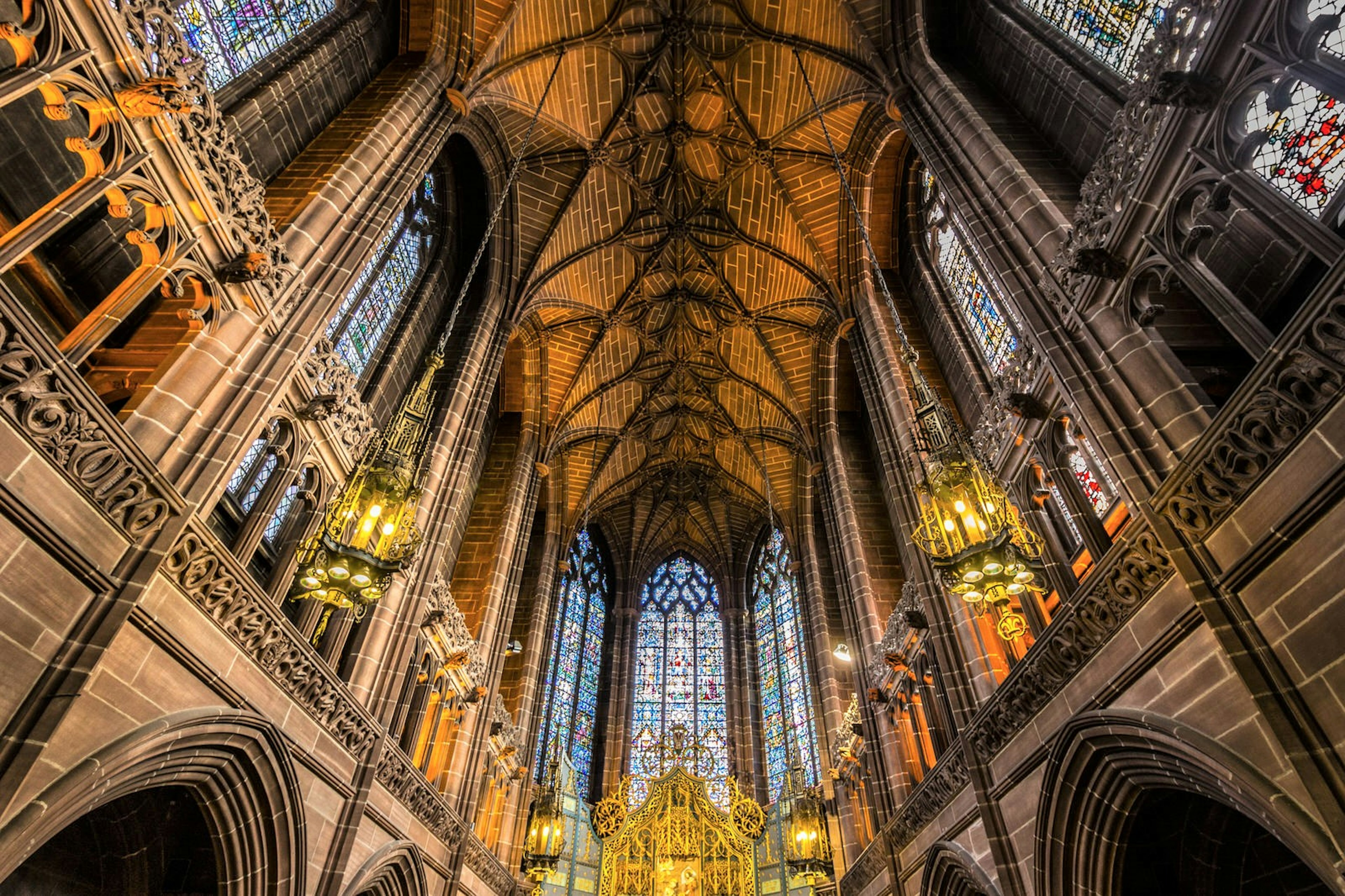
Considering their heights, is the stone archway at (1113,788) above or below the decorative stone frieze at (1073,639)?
below

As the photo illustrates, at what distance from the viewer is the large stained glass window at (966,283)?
11.2 meters

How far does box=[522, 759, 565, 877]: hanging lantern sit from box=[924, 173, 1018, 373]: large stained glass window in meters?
12.9

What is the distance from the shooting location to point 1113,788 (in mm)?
6816

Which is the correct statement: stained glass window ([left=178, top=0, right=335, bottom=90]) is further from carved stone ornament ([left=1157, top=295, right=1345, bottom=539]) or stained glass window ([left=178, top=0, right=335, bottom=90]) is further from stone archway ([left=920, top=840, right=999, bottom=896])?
stone archway ([left=920, top=840, right=999, bottom=896])

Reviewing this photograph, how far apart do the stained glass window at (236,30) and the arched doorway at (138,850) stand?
8011 millimetres

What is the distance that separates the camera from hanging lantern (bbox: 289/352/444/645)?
22.1 ft

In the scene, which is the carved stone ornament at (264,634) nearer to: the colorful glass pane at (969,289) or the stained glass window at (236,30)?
the stained glass window at (236,30)

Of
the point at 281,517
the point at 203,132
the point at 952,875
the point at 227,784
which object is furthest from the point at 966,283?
the point at 227,784

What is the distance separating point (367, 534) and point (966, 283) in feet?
35.0

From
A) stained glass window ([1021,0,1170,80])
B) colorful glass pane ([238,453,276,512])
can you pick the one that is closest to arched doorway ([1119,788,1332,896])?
stained glass window ([1021,0,1170,80])

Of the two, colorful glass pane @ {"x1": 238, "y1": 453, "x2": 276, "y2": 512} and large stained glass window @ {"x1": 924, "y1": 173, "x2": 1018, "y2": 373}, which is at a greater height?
large stained glass window @ {"x1": 924, "y1": 173, "x2": 1018, "y2": 373}

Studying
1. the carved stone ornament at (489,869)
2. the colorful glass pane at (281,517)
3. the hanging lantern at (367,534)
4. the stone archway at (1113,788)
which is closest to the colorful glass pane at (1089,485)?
the stone archway at (1113,788)

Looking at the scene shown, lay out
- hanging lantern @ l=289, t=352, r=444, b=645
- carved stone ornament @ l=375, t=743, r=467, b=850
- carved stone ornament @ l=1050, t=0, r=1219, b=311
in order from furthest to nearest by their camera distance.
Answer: carved stone ornament @ l=375, t=743, r=467, b=850
hanging lantern @ l=289, t=352, r=444, b=645
carved stone ornament @ l=1050, t=0, r=1219, b=311

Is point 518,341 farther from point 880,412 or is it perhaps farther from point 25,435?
A: point 25,435
